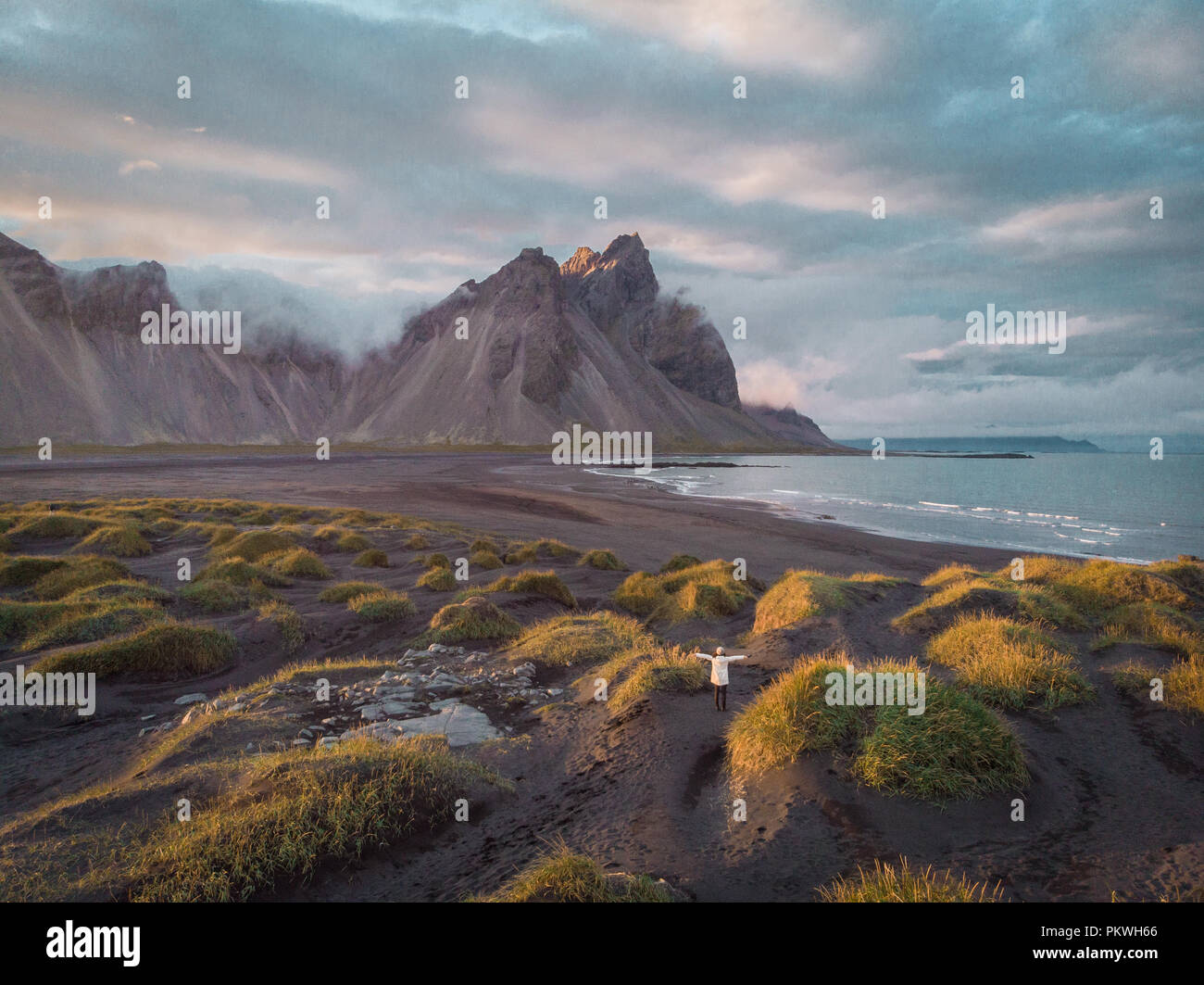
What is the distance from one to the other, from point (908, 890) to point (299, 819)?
4.89 metres

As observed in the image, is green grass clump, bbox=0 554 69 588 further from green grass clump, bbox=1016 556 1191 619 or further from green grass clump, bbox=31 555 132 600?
green grass clump, bbox=1016 556 1191 619

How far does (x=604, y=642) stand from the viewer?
1229 centimetres

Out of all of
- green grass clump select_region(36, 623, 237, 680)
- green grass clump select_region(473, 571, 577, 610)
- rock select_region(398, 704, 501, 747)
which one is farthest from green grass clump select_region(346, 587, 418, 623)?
rock select_region(398, 704, 501, 747)

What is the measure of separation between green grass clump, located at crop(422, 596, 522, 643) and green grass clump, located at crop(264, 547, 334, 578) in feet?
24.3

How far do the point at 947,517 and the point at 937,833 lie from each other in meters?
53.3

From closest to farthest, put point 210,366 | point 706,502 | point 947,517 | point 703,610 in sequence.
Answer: point 703,610 → point 947,517 → point 706,502 → point 210,366

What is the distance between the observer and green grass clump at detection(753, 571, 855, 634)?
13742 millimetres

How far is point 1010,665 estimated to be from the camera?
877 centimetres

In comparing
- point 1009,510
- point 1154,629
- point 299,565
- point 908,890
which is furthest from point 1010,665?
point 1009,510

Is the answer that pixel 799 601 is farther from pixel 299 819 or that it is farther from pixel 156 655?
pixel 156 655

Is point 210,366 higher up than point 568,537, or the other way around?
point 210,366
